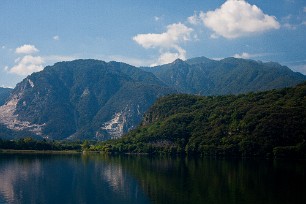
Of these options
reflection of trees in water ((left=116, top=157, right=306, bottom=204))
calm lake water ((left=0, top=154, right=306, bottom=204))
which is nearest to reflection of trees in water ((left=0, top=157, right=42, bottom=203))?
calm lake water ((left=0, top=154, right=306, bottom=204))

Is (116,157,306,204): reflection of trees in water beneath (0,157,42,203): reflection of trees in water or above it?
→ beneath

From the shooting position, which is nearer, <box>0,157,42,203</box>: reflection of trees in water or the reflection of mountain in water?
the reflection of mountain in water

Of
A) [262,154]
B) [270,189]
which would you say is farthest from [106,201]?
[262,154]

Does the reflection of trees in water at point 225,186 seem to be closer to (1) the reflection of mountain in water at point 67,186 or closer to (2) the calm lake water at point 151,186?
(2) the calm lake water at point 151,186

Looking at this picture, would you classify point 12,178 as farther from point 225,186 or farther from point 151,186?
point 225,186

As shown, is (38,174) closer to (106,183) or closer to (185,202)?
(106,183)

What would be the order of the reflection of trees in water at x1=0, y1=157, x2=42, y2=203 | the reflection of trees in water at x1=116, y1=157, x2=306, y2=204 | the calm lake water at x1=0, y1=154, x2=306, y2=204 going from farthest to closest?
1. the reflection of trees in water at x1=0, y1=157, x2=42, y2=203
2. the calm lake water at x1=0, y1=154, x2=306, y2=204
3. the reflection of trees in water at x1=116, y1=157, x2=306, y2=204

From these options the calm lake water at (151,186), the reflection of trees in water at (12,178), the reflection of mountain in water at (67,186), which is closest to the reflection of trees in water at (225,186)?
the calm lake water at (151,186)

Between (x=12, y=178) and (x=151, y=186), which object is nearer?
(x=151, y=186)

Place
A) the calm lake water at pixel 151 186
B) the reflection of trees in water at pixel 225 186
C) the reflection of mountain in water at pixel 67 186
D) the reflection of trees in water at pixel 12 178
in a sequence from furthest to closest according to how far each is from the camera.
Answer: the reflection of trees in water at pixel 12 178 < the reflection of mountain in water at pixel 67 186 < the calm lake water at pixel 151 186 < the reflection of trees in water at pixel 225 186

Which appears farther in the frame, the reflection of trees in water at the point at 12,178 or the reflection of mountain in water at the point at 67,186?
the reflection of trees in water at the point at 12,178

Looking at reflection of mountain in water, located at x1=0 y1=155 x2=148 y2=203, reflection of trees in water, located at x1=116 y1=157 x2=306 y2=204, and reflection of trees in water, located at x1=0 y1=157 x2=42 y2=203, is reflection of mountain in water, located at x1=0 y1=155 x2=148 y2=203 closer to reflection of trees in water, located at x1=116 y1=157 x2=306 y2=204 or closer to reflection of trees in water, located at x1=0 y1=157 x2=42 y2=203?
reflection of trees in water, located at x1=0 y1=157 x2=42 y2=203

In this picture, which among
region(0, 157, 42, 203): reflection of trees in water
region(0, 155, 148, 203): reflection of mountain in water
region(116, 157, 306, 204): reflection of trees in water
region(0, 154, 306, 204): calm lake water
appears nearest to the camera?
region(116, 157, 306, 204): reflection of trees in water

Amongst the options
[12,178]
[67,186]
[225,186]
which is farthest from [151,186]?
[12,178]
